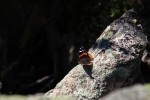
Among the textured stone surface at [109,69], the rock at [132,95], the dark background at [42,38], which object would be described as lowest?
the rock at [132,95]

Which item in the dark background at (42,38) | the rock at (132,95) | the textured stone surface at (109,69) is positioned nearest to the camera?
the rock at (132,95)

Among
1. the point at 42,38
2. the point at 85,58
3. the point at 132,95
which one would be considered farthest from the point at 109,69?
the point at 42,38

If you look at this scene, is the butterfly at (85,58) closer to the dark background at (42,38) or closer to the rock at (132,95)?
the dark background at (42,38)

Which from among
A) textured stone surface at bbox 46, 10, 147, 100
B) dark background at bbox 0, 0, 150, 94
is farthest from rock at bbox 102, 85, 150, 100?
dark background at bbox 0, 0, 150, 94

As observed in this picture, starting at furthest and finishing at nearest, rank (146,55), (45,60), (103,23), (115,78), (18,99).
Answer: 1. (45,60)
2. (103,23)
3. (146,55)
4. (115,78)
5. (18,99)

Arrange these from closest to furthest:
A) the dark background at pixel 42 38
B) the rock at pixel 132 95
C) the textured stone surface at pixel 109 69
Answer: the rock at pixel 132 95, the textured stone surface at pixel 109 69, the dark background at pixel 42 38

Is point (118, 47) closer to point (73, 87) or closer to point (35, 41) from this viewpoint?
point (73, 87)

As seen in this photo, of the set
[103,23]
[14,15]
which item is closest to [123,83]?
[103,23]

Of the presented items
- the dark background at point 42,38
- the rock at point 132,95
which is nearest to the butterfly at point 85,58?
the dark background at point 42,38
